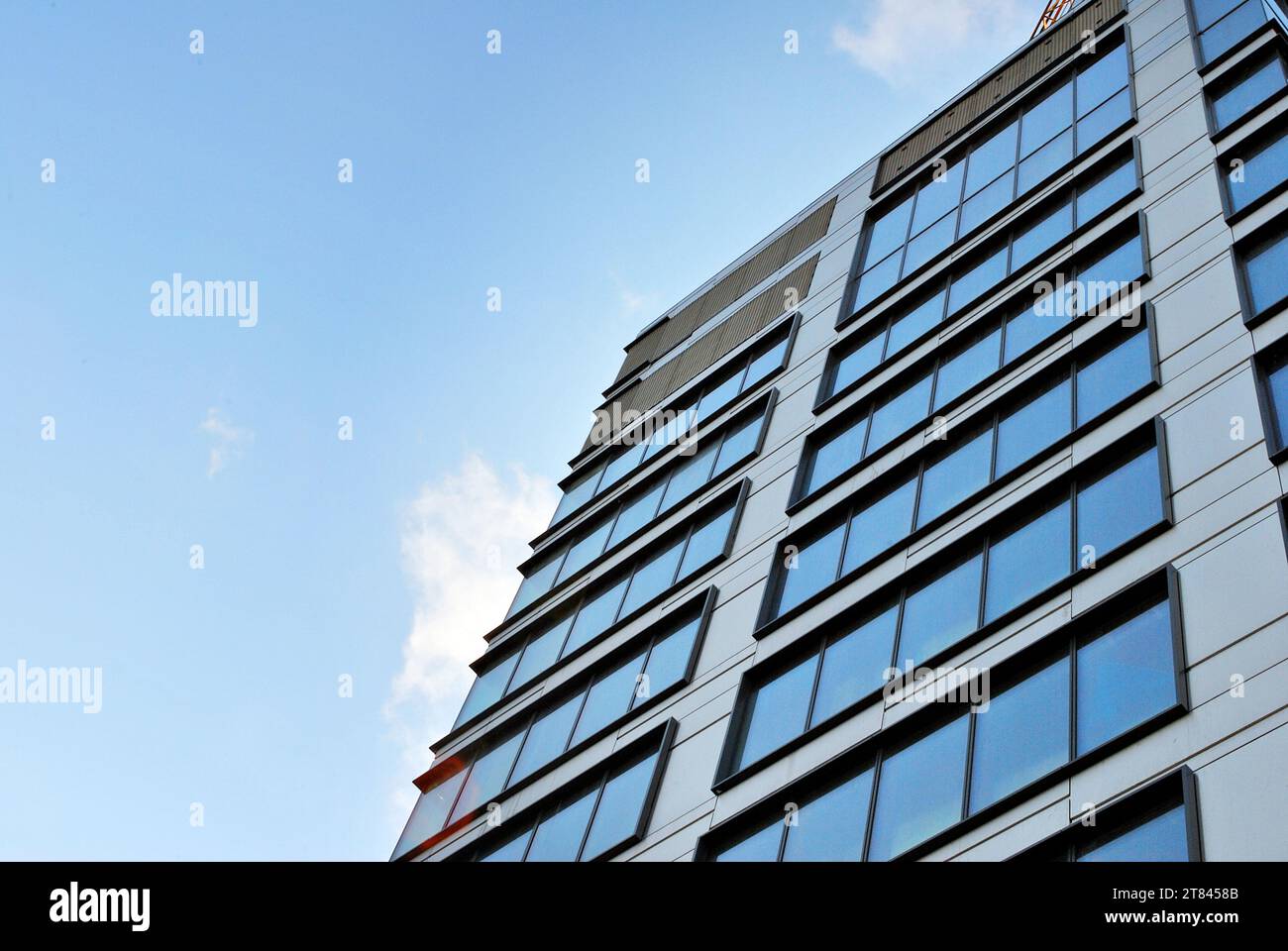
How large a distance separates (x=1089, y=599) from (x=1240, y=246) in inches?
260

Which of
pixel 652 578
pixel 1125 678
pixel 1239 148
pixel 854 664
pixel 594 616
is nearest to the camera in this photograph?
pixel 1125 678

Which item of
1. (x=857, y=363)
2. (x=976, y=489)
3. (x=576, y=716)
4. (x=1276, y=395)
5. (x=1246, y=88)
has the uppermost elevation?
(x=1246, y=88)

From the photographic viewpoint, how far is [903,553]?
68.8ft

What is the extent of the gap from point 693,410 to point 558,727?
9.85 m

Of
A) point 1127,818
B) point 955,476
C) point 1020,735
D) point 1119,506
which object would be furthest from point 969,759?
point 955,476

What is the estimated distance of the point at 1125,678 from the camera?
1523 cm

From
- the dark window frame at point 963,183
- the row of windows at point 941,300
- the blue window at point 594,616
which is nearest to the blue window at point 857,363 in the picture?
the row of windows at point 941,300

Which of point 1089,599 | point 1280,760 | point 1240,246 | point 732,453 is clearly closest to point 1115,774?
point 1280,760

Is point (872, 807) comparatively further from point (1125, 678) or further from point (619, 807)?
point (619, 807)

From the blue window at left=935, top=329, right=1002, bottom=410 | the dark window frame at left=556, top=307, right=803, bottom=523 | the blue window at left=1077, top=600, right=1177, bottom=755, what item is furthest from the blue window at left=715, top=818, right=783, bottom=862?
the dark window frame at left=556, top=307, right=803, bottom=523

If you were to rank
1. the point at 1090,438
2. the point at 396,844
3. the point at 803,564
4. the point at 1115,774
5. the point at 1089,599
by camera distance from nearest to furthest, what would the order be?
the point at 1115,774 → the point at 1089,599 → the point at 1090,438 → the point at 803,564 → the point at 396,844

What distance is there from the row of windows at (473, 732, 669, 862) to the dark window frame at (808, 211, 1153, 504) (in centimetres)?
558
